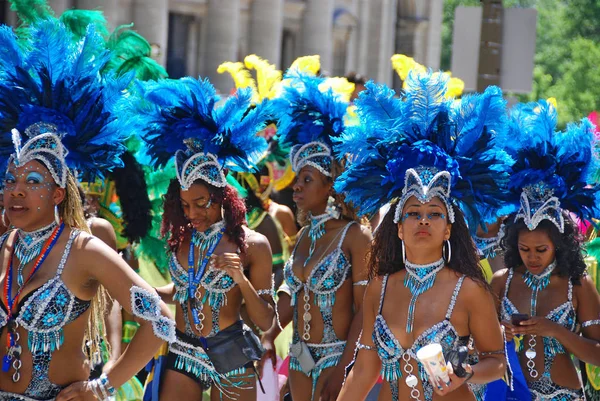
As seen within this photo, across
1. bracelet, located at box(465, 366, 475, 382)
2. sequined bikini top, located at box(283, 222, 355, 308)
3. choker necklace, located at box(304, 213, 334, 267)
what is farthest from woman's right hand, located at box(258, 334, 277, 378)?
bracelet, located at box(465, 366, 475, 382)

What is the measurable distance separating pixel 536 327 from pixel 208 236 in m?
1.98

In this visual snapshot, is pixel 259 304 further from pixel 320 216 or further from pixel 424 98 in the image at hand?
pixel 424 98

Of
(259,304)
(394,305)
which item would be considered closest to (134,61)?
(259,304)

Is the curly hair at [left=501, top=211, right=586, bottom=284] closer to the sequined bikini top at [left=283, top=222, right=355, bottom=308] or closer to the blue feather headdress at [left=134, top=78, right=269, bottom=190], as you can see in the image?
the sequined bikini top at [left=283, top=222, right=355, bottom=308]

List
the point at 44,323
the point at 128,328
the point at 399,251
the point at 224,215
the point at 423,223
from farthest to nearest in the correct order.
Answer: the point at 128,328
the point at 224,215
the point at 399,251
the point at 423,223
the point at 44,323

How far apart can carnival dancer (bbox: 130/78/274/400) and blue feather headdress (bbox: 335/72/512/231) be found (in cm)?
137

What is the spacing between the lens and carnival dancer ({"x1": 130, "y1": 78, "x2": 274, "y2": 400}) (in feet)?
22.4

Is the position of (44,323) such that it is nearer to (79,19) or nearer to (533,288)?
(533,288)

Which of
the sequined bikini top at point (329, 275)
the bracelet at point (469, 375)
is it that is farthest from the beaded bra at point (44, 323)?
the sequined bikini top at point (329, 275)

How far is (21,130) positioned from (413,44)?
5103 centimetres

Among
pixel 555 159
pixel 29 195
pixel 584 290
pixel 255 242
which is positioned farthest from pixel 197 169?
pixel 584 290

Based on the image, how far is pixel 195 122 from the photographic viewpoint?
6957 mm

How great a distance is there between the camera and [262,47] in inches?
1638

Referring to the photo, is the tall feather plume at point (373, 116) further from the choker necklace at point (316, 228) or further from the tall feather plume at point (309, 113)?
the tall feather plume at point (309, 113)
